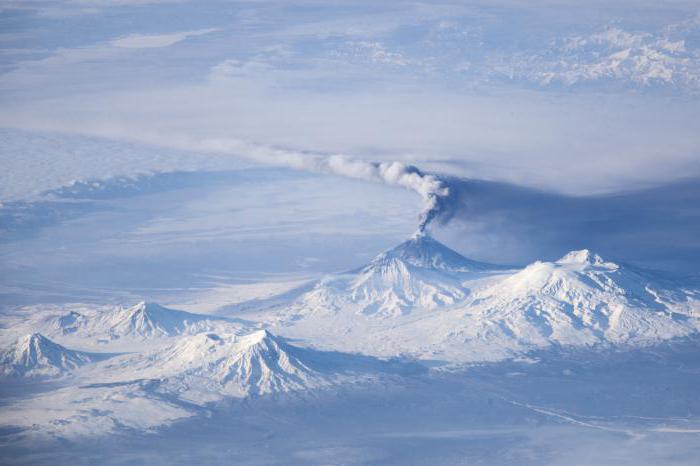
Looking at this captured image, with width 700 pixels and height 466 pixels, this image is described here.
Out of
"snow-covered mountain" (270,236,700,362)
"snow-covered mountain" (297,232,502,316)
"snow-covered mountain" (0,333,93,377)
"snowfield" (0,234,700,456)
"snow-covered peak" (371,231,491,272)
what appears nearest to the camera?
"snowfield" (0,234,700,456)

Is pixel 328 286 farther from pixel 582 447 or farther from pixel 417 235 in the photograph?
pixel 582 447

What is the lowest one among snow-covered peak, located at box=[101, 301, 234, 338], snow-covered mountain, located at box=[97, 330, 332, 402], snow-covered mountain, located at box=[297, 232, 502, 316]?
snow-covered mountain, located at box=[97, 330, 332, 402]

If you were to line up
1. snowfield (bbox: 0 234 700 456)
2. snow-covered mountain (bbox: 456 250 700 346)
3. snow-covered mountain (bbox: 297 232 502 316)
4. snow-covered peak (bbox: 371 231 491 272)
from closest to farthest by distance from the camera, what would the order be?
snowfield (bbox: 0 234 700 456) → snow-covered mountain (bbox: 456 250 700 346) → snow-covered mountain (bbox: 297 232 502 316) → snow-covered peak (bbox: 371 231 491 272)

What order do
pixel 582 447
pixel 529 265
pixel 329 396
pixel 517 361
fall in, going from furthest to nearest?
pixel 529 265 < pixel 517 361 < pixel 329 396 < pixel 582 447

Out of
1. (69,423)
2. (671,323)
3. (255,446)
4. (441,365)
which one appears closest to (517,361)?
(441,365)

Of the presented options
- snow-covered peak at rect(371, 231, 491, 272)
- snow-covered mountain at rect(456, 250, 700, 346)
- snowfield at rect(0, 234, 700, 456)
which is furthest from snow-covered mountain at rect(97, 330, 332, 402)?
snow-covered peak at rect(371, 231, 491, 272)

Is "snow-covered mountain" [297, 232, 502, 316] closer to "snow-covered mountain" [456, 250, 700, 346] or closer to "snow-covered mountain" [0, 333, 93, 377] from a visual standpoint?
"snow-covered mountain" [456, 250, 700, 346]
